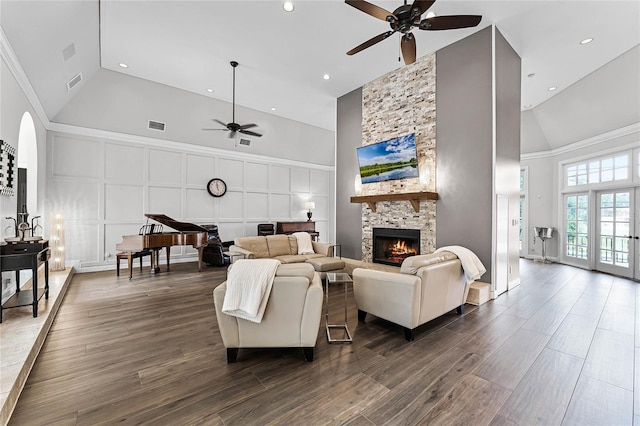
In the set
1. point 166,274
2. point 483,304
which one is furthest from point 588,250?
point 166,274

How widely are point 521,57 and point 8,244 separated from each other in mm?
7881

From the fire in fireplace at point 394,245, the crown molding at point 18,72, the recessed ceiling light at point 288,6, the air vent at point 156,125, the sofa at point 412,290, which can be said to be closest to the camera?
the sofa at point 412,290

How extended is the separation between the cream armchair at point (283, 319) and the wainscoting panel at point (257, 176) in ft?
21.3

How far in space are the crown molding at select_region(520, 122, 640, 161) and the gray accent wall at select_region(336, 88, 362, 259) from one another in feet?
17.8

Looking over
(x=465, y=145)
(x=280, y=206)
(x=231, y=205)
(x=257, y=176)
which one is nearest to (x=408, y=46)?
(x=465, y=145)

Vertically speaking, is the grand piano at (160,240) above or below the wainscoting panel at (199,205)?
below

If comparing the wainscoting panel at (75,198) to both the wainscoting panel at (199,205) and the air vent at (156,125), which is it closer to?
the air vent at (156,125)

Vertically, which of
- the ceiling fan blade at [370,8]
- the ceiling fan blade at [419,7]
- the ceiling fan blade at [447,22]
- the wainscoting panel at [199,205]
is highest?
the ceiling fan blade at [370,8]

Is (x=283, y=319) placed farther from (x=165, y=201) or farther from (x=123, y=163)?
(x=123, y=163)

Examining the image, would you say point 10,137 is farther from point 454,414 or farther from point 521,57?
point 521,57

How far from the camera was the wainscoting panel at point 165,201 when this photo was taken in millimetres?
6895

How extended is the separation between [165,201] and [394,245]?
573 cm

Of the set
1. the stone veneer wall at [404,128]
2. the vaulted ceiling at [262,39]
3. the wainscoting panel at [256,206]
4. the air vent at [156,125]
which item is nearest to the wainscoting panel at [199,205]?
the wainscoting panel at [256,206]

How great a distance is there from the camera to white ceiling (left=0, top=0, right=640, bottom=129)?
3711mm
